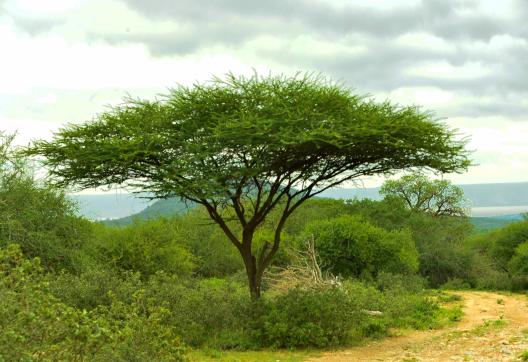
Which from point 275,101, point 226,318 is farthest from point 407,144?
point 226,318

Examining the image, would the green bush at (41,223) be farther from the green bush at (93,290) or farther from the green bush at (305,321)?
the green bush at (305,321)

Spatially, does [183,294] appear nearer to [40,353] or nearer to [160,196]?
[160,196]

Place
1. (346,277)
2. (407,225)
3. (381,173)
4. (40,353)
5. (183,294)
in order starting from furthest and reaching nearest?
(407,225)
(346,277)
(381,173)
(183,294)
(40,353)

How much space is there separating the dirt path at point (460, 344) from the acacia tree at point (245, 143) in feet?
11.9

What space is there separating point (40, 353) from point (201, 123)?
28.2 feet

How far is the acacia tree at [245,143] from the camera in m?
12.9

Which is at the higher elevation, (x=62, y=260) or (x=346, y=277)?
(x=62, y=260)

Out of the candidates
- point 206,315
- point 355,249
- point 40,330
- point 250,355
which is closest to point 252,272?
point 206,315

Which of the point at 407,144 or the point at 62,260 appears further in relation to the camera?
the point at 62,260

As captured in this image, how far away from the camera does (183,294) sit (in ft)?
48.5

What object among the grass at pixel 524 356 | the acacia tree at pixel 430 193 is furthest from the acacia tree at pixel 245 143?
the acacia tree at pixel 430 193

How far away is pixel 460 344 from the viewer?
13.5 meters

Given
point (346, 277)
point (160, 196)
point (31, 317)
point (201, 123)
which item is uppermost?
point (201, 123)

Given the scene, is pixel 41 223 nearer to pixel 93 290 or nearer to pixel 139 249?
pixel 139 249
